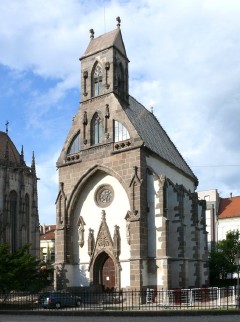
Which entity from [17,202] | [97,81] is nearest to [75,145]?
[97,81]

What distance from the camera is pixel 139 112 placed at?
41625 mm

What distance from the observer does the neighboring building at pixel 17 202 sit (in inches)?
2611

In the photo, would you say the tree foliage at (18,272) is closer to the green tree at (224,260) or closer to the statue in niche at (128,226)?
the statue in niche at (128,226)

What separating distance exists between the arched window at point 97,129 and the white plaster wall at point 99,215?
261 centimetres

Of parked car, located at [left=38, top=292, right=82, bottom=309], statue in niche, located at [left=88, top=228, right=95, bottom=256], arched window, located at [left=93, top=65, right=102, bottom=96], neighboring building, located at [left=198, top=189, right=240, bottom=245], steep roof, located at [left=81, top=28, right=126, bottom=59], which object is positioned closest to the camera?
parked car, located at [left=38, top=292, right=82, bottom=309]

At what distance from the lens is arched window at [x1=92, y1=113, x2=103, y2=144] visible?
37.2m

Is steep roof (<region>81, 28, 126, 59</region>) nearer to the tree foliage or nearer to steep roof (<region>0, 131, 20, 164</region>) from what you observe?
the tree foliage

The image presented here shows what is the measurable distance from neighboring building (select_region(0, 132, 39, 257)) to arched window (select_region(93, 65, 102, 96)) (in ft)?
106

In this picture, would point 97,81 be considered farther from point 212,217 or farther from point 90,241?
point 212,217

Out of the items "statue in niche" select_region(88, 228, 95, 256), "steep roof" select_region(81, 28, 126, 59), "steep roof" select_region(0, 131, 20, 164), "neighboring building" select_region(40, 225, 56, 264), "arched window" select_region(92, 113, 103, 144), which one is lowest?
"neighboring building" select_region(40, 225, 56, 264)

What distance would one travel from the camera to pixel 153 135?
4034cm

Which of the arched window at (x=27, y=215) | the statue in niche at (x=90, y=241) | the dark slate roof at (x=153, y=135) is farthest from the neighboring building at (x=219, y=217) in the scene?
the statue in niche at (x=90, y=241)

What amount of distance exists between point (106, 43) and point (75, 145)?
8601mm

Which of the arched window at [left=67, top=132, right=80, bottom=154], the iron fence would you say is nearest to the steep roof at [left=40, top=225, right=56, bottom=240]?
the arched window at [left=67, top=132, right=80, bottom=154]
